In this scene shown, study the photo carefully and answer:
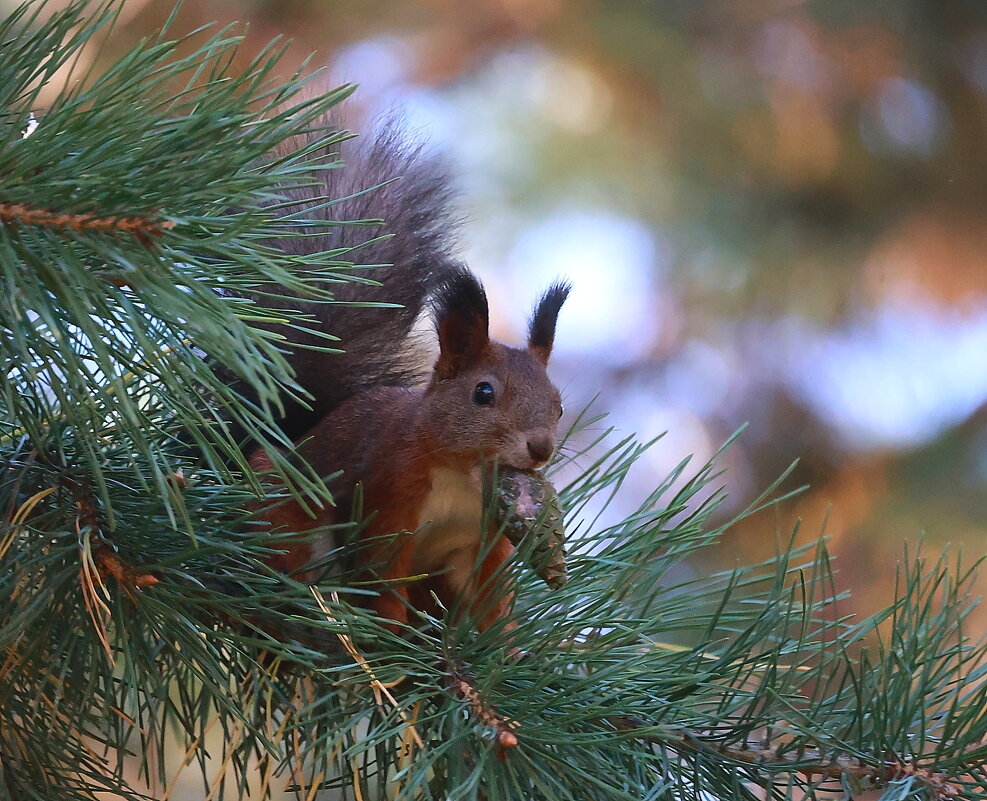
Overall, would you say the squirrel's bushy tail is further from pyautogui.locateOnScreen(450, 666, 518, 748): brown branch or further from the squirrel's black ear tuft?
pyautogui.locateOnScreen(450, 666, 518, 748): brown branch

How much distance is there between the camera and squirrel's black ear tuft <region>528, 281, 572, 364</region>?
0.98 m

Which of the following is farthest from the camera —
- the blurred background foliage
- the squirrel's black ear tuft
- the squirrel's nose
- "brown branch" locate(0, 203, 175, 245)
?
the blurred background foliage

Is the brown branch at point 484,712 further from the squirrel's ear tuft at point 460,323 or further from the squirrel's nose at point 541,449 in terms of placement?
the squirrel's ear tuft at point 460,323

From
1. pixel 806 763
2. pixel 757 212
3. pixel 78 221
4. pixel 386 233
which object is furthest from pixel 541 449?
pixel 757 212

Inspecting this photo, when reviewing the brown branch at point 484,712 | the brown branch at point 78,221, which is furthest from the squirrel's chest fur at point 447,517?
the brown branch at point 78,221

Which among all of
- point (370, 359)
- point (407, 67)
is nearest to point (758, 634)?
point (370, 359)

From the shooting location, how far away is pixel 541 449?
856mm

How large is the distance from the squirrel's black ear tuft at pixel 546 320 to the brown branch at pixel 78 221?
1.81ft

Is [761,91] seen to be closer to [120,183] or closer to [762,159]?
[762,159]

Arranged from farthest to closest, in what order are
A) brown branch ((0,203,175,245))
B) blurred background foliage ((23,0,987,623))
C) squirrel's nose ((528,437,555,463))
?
blurred background foliage ((23,0,987,623)), squirrel's nose ((528,437,555,463)), brown branch ((0,203,175,245))

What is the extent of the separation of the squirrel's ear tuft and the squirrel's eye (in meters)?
0.04

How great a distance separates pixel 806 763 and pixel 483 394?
0.45 m

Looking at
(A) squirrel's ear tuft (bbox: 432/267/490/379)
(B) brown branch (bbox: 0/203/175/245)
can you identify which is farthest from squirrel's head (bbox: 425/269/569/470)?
(B) brown branch (bbox: 0/203/175/245)

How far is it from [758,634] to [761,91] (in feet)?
7.90
